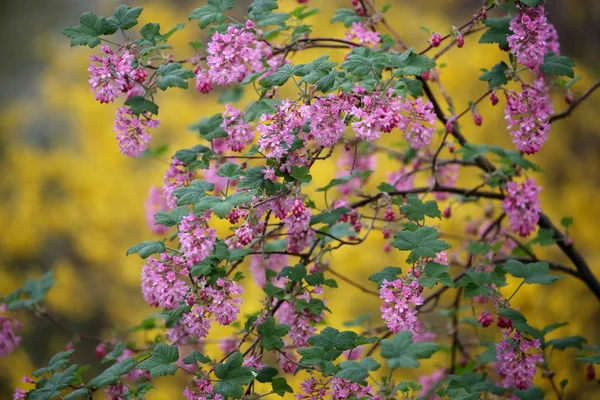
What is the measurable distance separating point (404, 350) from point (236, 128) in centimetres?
60

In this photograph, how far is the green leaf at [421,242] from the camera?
3.96 feet

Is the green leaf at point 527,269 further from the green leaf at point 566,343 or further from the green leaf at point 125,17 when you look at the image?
the green leaf at point 125,17

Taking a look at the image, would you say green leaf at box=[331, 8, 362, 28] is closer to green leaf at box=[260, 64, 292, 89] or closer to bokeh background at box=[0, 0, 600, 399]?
green leaf at box=[260, 64, 292, 89]

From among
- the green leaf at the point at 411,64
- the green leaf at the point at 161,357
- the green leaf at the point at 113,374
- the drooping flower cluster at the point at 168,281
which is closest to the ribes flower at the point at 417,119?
the green leaf at the point at 411,64

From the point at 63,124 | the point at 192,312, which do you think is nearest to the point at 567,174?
the point at 192,312

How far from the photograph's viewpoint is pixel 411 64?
3.94ft

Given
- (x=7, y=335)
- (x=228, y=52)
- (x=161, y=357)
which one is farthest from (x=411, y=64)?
(x=7, y=335)

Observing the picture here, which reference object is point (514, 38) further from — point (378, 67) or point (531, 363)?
point (531, 363)

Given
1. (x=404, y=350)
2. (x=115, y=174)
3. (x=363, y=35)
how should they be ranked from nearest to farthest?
(x=404, y=350)
(x=363, y=35)
(x=115, y=174)

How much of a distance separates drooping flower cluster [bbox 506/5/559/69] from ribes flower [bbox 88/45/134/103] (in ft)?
2.59

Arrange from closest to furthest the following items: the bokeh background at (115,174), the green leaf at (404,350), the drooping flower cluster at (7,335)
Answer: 1. the green leaf at (404,350)
2. the drooping flower cluster at (7,335)
3. the bokeh background at (115,174)

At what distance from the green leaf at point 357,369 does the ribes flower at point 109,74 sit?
0.72m

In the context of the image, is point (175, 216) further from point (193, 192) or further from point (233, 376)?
point (233, 376)

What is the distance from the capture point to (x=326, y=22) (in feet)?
10.6
